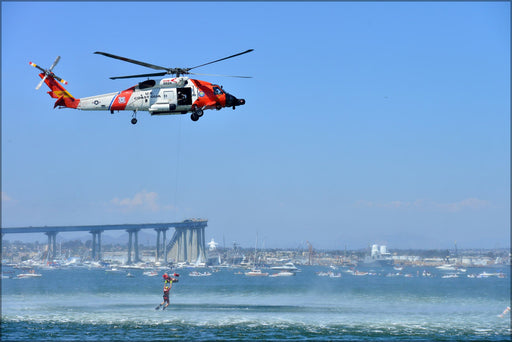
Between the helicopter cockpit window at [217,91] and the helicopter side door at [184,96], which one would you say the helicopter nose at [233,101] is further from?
the helicopter side door at [184,96]

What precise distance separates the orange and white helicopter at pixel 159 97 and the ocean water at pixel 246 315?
76.5 m

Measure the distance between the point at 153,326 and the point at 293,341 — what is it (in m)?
27.2

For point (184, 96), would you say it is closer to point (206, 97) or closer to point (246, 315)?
point (206, 97)

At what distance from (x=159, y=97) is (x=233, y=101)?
4.32 meters

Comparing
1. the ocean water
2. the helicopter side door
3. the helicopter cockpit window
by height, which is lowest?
the ocean water

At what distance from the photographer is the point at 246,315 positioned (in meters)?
123

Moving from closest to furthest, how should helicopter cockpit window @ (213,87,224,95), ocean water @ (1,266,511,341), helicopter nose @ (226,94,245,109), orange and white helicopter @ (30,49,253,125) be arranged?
orange and white helicopter @ (30,49,253,125) < helicopter cockpit window @ (213,87,224,95) < helicopter nose @ (226,94,245,109) < ocean water @ (1,266,511,341)

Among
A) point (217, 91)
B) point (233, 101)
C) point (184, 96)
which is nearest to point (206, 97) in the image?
point (217, 91)

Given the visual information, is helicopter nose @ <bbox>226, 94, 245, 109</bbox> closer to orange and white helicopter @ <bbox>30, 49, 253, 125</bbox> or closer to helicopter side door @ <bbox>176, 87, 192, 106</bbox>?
orange and white helicopter @ <bbox>30, 49, 253, 125</bbox>

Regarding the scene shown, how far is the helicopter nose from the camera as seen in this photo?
30.5 meters

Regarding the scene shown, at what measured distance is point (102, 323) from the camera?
356 ft

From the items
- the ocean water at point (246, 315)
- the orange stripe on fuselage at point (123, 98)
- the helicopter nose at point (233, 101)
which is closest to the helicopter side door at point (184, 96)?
the helicopter nose at point (233, 101)

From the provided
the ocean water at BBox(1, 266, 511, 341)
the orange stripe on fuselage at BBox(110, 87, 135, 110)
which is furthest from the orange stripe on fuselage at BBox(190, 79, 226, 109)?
the ocean water at BBox(1, 266, 511, 341)

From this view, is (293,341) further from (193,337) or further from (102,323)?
(102,323)
